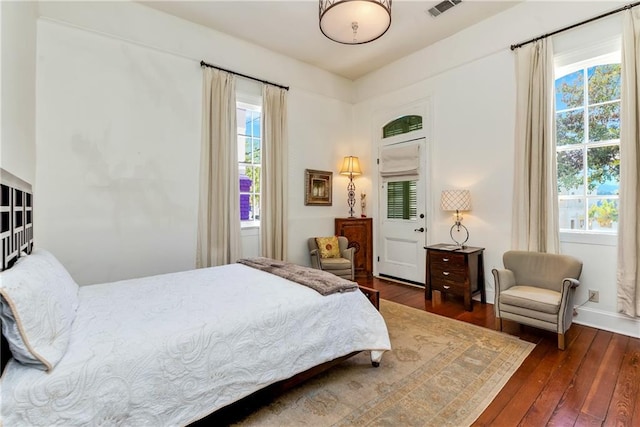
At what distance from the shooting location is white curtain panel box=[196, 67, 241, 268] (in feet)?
12.8

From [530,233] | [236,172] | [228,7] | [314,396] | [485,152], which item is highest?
[228,7]

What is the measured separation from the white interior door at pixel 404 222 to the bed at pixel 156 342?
8.51 ft

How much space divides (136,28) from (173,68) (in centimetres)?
51

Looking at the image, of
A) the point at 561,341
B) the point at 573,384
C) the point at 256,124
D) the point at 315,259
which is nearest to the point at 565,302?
the point at 561,341

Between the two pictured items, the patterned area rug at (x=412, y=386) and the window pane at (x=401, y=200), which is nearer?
the patterned area rug at (x=412, y=386)

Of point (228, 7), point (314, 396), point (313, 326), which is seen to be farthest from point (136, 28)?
point (314, 396)

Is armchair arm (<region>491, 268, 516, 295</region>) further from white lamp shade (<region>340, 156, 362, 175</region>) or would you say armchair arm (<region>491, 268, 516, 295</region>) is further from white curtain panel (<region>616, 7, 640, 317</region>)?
white lamp shade (<region>340, 156, 362, 175</region>)

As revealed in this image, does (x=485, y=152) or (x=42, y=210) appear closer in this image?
(x=42, y=210)

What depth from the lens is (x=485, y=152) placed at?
390cm

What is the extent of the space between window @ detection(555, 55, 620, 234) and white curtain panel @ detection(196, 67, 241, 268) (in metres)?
3.81

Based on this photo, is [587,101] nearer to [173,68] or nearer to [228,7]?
[228,7]

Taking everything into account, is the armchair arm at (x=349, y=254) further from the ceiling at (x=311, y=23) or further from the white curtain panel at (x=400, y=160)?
the ceiling at (x=311, y=23)

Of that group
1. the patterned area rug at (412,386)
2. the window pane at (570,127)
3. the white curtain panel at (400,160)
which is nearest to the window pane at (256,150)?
the white curtain panel at (400,160)

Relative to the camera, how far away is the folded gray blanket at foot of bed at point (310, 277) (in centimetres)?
222
